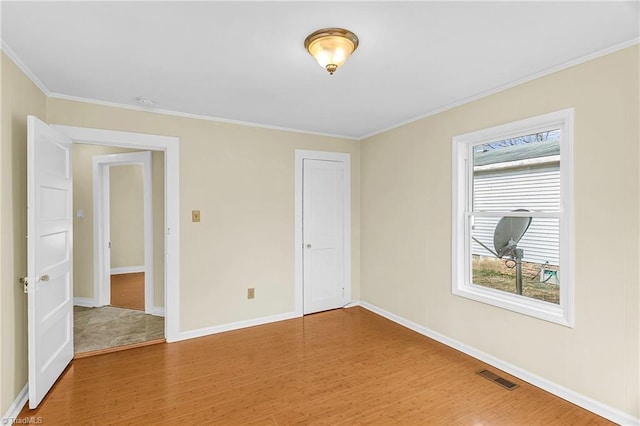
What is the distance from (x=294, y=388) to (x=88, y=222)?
12.8 ft

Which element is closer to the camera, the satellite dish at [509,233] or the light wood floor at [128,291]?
the satellite dish at [509,233]

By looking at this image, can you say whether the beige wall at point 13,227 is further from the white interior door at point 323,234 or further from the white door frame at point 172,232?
the white interior door at point 323,234

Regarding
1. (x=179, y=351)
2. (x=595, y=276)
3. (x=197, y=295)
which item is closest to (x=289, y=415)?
(x=179, y=351)

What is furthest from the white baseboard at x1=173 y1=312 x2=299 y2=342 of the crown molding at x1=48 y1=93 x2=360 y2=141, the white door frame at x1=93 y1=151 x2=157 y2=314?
the crown molding at x1=48 y1=93 x2=360 y2=141

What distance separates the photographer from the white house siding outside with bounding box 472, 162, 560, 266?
2.64 meters

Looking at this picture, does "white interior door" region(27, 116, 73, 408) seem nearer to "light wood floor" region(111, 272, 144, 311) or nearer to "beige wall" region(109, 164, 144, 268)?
"light wood floor" region(111, 272, 144, 311)

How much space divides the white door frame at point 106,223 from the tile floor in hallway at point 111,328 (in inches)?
9.4

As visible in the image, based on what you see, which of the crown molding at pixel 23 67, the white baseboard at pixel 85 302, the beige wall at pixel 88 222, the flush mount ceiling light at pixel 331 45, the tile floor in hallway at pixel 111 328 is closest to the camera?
the flush mount ceiling light at pixel 331 45

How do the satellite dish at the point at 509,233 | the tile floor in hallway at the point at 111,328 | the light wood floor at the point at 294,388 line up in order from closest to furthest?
the light wood floor at the point at 294,388, the satellite dish at the point at 509,233, the tile floor in hallway at the point at 111,328

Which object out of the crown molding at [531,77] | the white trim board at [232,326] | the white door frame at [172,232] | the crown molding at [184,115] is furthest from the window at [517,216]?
the white door frame at [172,232]

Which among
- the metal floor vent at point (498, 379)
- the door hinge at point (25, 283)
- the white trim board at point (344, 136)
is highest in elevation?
the white trim board at point (344, 136)

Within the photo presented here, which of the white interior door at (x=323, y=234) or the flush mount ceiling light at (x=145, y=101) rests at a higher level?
the flush mount ceiling light at (x=145, y=101)

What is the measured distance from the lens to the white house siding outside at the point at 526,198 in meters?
2.64

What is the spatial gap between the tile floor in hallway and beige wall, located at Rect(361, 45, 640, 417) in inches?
125
